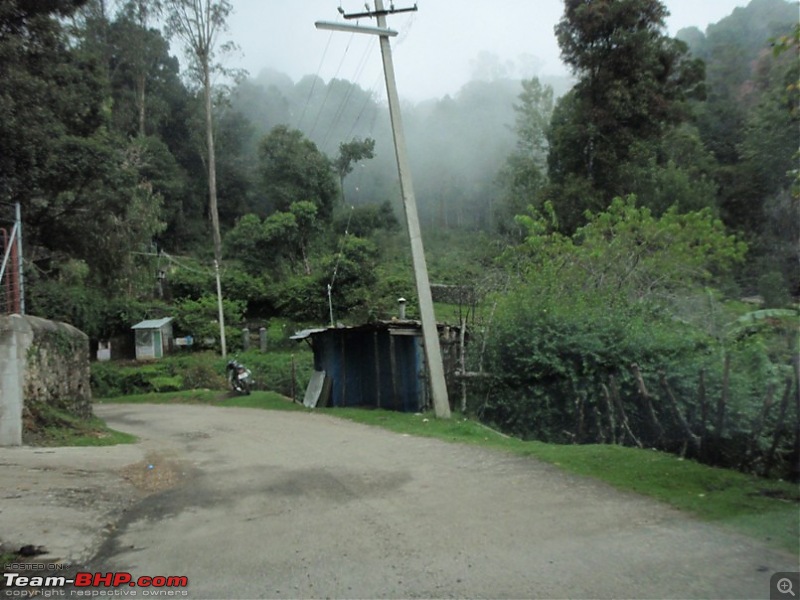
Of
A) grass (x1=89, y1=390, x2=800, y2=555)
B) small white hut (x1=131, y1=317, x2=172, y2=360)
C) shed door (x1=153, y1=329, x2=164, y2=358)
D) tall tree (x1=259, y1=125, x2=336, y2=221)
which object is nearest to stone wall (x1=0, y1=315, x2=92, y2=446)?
grass (x1=89, y1=390, x2=800, y2=555)

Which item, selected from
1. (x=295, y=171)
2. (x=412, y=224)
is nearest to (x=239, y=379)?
(x=412, y=224)

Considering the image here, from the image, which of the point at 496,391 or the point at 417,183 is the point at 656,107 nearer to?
the point at 496,391

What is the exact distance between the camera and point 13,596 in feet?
14.8

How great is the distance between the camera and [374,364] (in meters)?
19.8

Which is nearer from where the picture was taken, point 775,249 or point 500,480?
point 500,480

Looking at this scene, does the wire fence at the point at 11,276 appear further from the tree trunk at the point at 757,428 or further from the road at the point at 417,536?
the tree trunk at the point at 757,428

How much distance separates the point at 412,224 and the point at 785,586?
10703 millimetres

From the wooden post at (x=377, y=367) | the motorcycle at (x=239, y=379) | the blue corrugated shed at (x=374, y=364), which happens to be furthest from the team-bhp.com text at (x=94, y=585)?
the motorcycle at (x=239, y=379)

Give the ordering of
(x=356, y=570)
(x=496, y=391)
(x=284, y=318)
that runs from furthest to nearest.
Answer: (x=284, y=318)
(x=496, y=391)
(x=356, y=570)

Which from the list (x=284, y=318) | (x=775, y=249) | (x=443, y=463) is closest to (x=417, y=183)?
(x=284, y=318)

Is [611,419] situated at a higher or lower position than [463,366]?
lower

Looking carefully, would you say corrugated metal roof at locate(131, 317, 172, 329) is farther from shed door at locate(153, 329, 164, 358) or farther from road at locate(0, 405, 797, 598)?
road at locate(0, 405, 797, 598)

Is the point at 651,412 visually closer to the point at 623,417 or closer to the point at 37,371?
the point at 623,417

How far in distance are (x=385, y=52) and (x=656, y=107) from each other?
31.7 feet
